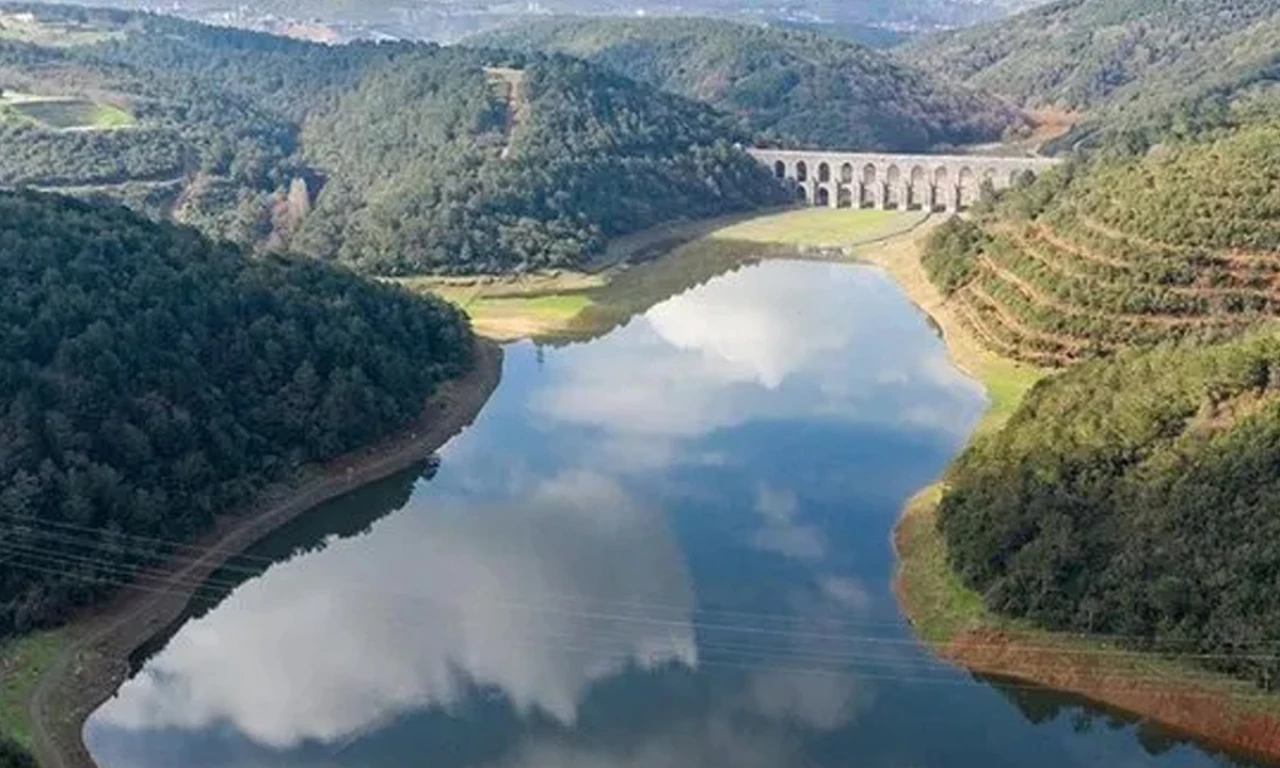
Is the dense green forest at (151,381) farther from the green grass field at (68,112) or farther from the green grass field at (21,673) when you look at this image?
the green grass field at (68,112)

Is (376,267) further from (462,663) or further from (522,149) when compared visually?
(462,663)

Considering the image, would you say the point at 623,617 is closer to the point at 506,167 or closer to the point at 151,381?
the point at 151,381

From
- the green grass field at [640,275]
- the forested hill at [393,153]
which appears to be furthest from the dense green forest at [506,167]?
the green grass field at [640,275]

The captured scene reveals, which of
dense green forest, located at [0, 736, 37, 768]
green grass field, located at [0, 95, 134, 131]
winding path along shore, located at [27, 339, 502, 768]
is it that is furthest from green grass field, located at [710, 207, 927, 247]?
dense green forest, located at [0, 736, 37, 768]

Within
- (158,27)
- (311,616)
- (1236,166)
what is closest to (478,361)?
(311,616)

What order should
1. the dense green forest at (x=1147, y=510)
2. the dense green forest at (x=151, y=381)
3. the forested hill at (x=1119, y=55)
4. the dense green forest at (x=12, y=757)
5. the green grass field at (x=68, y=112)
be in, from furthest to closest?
the forested hill at (x=1119, y=55), the green grass field at (x=68, y=112), the dense green forest at (x=151, y=381), the dense green forest at (x=1147, y=510), the dense green forest at (x=12, y=757)

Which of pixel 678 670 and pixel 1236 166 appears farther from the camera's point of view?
pixel 1236 166
